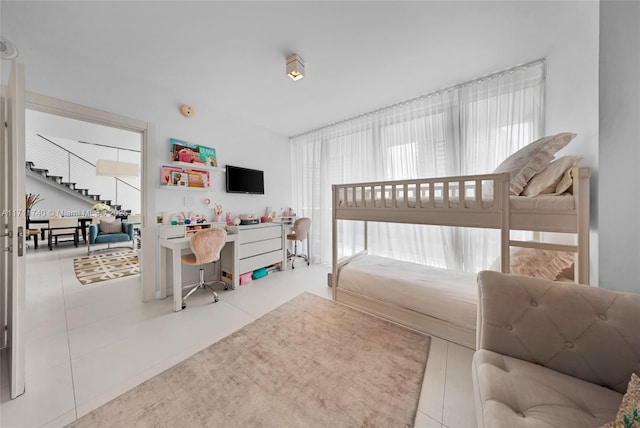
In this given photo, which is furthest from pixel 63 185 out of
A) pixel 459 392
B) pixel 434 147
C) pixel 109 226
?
pixel 459 392

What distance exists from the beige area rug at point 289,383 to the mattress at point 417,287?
279 mm

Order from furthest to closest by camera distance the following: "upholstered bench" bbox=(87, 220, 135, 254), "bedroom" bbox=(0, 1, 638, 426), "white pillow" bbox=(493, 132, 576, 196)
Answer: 1. "upholstered bench" bbox=(87, 220, 135, 254)
2. "white pillow" bbox=(493, 132, 576, 196)
3. "bedroom" bbox=(0, 1, 638, 426)

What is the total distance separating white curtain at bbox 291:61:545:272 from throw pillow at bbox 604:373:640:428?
2007mm

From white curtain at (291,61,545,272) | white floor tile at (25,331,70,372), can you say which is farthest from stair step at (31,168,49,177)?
white curtain at (291,61,545,272)

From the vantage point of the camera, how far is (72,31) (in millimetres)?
1774

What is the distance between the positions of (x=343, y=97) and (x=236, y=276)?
9.56 feet

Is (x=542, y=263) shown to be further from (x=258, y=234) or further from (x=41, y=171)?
(x=41, y=171)

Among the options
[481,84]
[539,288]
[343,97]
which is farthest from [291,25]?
[539,288]

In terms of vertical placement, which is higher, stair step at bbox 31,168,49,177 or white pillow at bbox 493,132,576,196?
stair step at bbox 31,168,49,177

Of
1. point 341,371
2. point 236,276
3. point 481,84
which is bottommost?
point 341,371

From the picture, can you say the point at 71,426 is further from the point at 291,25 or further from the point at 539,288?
the point at 291,25

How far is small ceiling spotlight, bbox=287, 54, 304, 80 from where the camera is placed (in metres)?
2.02

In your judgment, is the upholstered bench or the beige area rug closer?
the beige area rug

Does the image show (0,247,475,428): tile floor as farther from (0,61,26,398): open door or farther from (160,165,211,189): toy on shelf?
(160,165,211,189): toy on shelf
